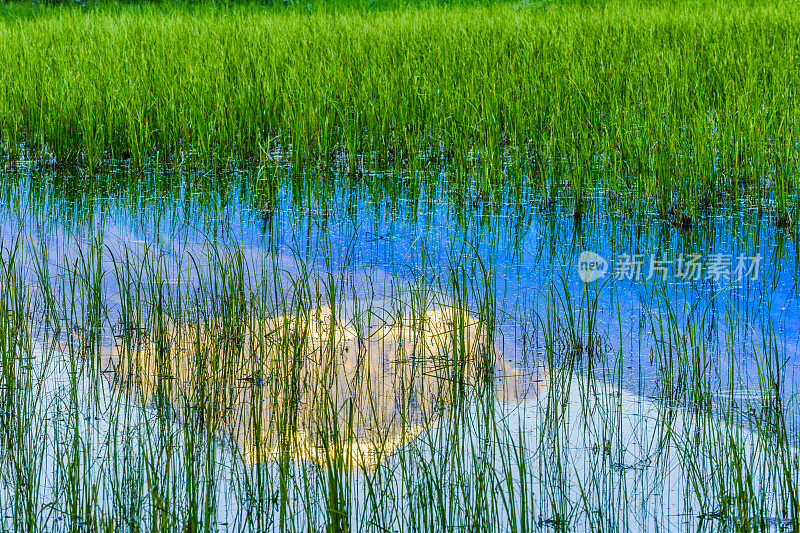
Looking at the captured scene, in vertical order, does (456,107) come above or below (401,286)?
above

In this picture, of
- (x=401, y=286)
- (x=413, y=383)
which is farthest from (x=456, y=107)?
(x=413, y=383)

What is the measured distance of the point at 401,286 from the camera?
3672 millimetres

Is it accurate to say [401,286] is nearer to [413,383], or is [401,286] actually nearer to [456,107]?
[413,383]

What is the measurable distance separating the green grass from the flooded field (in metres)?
0.49

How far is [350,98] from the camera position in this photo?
6465 millimetres

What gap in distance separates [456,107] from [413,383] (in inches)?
142

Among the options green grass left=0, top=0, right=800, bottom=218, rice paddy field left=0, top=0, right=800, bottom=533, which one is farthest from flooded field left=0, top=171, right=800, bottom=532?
green grass left=0, top=0, right=800, bottom=218

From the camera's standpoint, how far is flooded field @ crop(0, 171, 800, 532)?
6.88 feet

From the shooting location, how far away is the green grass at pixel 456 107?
4.79 m

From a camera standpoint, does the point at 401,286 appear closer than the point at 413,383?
No

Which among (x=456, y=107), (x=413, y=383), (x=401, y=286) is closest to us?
(x=413, y=383)

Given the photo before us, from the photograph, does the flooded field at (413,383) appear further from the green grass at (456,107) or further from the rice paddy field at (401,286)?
the green grass at (456,107)

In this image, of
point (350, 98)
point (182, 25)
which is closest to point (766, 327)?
point (350, 98)

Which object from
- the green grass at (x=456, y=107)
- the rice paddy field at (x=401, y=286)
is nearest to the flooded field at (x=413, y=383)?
the rice paddy field at (x=401, y=286)
